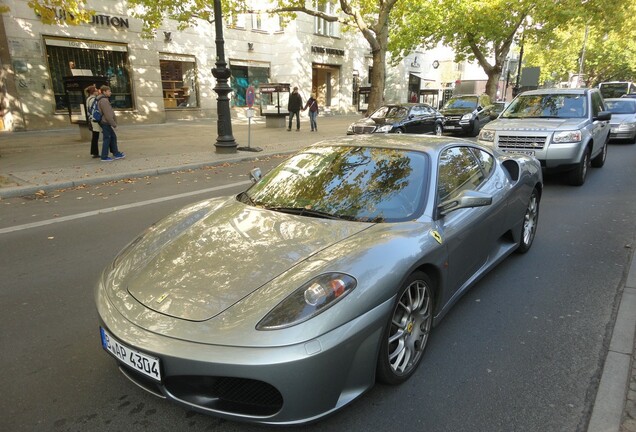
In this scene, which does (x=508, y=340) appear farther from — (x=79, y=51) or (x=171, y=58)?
(x=171, y=58)

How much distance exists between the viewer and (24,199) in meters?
7.67

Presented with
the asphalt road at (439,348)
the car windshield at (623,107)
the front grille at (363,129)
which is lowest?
the asphalt road at (439,348)

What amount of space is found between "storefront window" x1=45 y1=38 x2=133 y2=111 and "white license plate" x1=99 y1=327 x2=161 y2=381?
18625mm

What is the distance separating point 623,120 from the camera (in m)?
14.4

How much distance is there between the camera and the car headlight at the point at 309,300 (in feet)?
6.68

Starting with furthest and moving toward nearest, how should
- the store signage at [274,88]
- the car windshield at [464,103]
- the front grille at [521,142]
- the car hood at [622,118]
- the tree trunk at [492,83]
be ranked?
1. the tree trunk at [492,83]
2. the store signage at [274,88]
3. the car windshield at [464,103]
4. the car hood at [622,118]
5. the front grille at [521,142]

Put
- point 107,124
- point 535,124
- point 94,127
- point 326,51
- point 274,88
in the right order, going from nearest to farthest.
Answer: point 535,124, point 107,124, point 94,127, point 274,88, point 326,51

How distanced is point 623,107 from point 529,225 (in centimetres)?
1341

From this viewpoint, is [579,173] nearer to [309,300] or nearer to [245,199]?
[245,199]

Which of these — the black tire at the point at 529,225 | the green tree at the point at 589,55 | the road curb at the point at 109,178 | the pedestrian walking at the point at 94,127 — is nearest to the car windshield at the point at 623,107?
the road curb at the point at 109,178

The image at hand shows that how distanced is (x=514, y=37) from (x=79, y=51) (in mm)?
25556

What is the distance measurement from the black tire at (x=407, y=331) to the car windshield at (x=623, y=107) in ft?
51.1

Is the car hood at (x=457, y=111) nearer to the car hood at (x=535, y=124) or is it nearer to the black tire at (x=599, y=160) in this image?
the black tire at (x=599, y=160)

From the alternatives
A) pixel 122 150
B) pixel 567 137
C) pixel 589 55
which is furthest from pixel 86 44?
pixel 589 55
